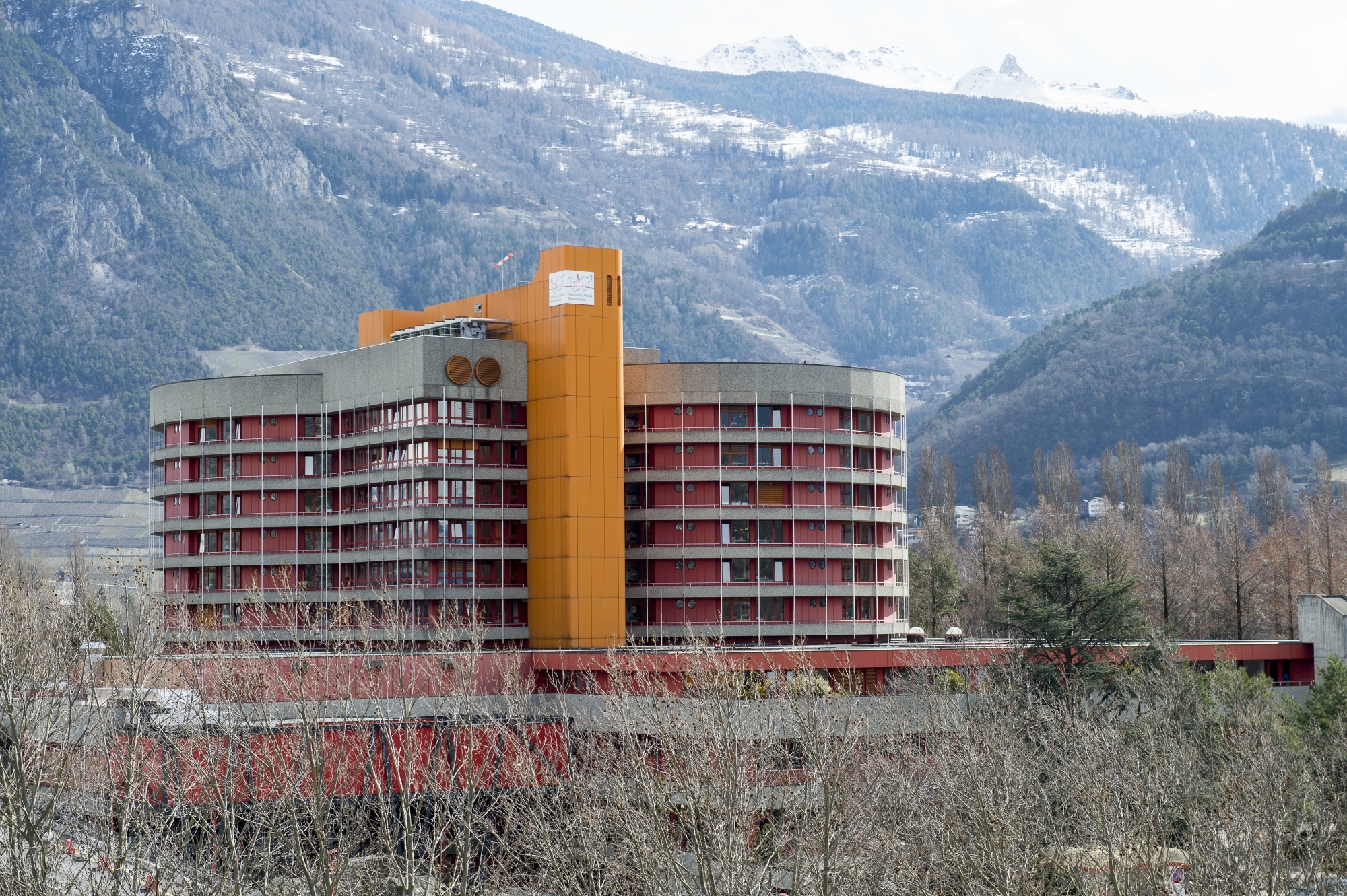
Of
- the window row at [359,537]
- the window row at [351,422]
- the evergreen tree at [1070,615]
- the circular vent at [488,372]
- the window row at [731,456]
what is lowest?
the evergreen tree at [1070,615]

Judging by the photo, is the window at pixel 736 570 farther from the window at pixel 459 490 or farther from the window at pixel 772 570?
the window at pixel 459 490

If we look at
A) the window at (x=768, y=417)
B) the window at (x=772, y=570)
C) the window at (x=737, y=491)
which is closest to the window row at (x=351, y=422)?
the window at (x=737, y=491)

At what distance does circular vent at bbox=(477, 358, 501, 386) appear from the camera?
10262 cm

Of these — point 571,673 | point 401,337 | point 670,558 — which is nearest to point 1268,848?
point 571,673

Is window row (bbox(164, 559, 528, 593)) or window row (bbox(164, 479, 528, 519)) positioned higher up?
window row (bbox(164, 479, 528, 519))

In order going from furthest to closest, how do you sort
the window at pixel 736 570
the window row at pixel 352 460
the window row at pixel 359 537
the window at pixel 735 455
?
the window at pixel 735 455, the window at pixel 736 570, the window row at pixel 352 460, the window row at pixel 359 537

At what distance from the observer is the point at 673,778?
5731cm

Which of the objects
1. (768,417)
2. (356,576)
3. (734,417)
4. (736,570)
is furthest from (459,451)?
(768,417)

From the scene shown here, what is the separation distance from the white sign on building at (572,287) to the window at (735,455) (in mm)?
13699

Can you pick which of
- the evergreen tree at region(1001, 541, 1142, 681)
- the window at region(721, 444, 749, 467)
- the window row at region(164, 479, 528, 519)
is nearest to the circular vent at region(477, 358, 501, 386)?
the window row at region(164, 479, 528, 519)

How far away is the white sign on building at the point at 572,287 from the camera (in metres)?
102

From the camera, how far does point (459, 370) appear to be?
4031 inches

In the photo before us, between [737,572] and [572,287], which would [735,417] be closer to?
[737,572]

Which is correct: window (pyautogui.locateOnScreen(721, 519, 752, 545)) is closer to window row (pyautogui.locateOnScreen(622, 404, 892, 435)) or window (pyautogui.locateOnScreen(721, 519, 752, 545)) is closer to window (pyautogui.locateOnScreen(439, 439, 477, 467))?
window row (pyautogui.locateOnScreen(622, 404, 892, 435))
